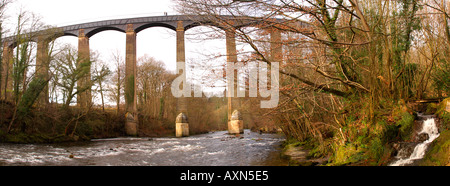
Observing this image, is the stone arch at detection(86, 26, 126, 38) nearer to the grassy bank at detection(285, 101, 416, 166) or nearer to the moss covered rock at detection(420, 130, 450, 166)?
the grassy bank at detection(285, 101, 416, 166)

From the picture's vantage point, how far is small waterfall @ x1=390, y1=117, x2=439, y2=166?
16.6ft

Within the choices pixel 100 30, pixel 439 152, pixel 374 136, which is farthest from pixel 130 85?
pixel 439 152

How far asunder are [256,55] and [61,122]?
16.6m

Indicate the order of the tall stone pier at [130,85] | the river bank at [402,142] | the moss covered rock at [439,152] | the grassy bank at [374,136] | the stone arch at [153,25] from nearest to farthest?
1. the moss covered rock at [439,152]
2. the river bank at [402,142]
3. the grassy bank at [374,136]
4. the tall stone pier at [130,85]
5. the stone arch at [153,25]

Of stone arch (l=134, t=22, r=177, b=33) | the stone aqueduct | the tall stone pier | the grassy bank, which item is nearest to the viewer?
the grassy bank

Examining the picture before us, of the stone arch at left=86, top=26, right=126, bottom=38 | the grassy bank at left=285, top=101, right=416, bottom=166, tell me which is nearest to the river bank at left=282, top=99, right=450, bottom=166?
the grassy bank at left=285, top=101, right=416, bottom=166

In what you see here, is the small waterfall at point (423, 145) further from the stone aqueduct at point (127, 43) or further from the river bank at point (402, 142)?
the stone aqueduct at point (127, 43)

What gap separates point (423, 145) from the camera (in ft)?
16.9

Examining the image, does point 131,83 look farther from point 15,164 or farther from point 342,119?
point 342,119

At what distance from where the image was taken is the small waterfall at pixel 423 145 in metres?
5.05

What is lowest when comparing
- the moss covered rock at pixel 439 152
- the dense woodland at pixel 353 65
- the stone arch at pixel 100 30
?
the moss covered rock at pixel 439 152

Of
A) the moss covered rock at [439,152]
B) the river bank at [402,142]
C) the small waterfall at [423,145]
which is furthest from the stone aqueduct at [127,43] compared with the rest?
the moss covered rock at [439,152]

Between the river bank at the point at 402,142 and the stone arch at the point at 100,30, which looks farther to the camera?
the stone arch at the point at 100,30

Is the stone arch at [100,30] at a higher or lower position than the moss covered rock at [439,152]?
higher
